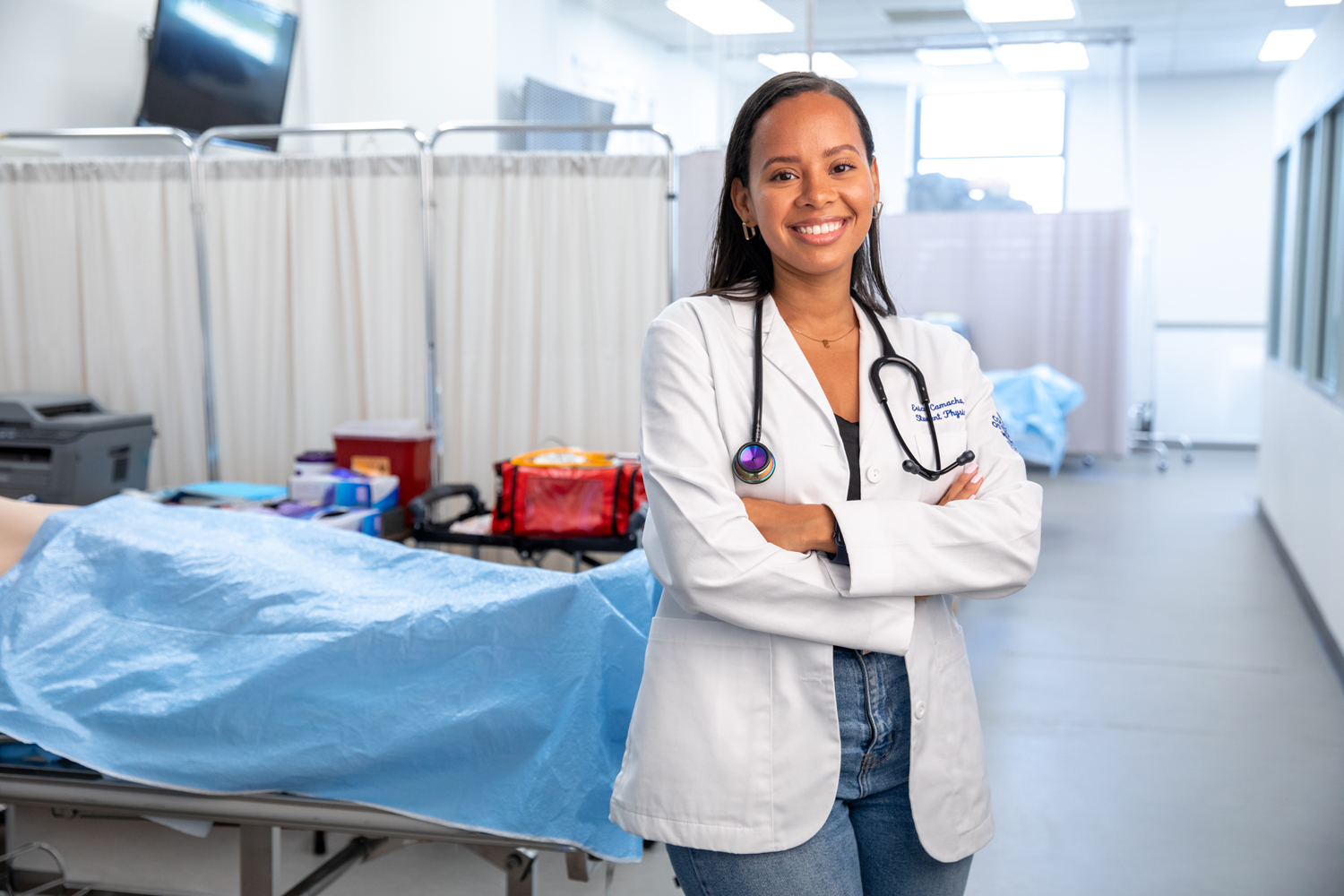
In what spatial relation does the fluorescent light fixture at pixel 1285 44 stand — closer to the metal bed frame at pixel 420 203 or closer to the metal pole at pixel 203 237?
the metal bed frame at pixel 420 203

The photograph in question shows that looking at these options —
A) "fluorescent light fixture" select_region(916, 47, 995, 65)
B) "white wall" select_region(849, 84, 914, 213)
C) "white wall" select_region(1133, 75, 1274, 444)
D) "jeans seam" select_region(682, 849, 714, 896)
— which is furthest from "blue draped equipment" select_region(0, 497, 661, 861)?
"white wall" select_region(1133, 75, 1274, 444)

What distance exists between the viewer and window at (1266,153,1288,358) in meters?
6.27

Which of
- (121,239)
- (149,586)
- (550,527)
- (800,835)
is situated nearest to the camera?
(800,835)

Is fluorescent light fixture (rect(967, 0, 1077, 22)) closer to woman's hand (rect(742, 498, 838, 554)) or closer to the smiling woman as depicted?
the smiling woman

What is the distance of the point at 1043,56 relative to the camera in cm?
826

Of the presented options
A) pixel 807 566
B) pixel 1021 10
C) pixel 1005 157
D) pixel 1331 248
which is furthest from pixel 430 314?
pixel 1005 157

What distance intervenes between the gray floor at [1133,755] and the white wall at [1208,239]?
169 inches

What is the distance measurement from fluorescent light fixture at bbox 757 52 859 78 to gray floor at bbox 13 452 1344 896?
254cm

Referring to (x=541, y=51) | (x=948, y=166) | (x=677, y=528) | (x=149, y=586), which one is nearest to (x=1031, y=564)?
(x=677, y=528)

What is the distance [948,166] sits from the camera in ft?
30.4

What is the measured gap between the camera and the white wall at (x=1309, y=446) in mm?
3922

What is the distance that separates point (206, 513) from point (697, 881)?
1.65 meters

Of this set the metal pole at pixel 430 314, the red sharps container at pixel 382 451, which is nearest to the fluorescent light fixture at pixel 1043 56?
the metal pole at pixel 430 314

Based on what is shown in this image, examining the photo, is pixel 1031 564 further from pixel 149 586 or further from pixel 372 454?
pixel 372 454
